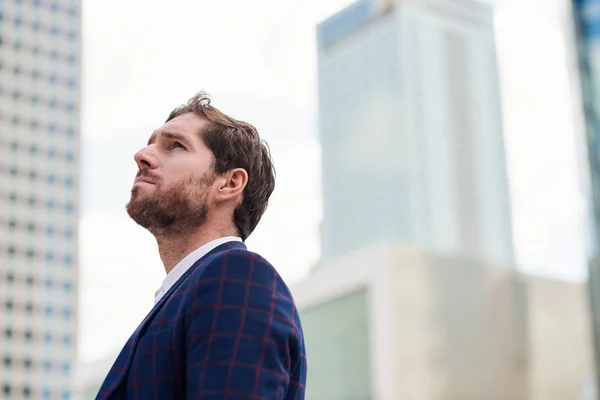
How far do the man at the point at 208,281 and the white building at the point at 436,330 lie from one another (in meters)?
53.1

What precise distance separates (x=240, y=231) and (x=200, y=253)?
211 millimetres

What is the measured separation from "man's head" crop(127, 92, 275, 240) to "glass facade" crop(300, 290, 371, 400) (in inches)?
2143

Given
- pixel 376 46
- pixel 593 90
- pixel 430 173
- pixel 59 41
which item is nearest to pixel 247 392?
pixel 593 90

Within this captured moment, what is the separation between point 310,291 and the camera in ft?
200

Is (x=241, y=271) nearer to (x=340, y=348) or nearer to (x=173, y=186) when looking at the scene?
(x=173, y=186)

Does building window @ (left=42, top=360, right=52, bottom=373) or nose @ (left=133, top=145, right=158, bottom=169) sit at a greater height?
building window @ (left=42, top=360, right=52, bottom=373)

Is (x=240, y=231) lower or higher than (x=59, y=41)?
lower

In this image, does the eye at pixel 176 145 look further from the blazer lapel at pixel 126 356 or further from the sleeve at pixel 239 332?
the sleeve at pixel 239 332

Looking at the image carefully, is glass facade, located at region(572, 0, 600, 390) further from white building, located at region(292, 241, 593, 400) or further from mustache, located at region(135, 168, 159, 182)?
mustache, located at region(135, 168, 159, 182)

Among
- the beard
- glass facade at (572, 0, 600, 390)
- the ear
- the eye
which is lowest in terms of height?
the beard

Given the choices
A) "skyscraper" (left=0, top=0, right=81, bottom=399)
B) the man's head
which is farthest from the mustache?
"skyscraper" (left=0, top=0, right=81, bottom=399)

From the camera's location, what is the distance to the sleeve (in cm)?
213

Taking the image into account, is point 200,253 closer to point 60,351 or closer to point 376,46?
point 60,351

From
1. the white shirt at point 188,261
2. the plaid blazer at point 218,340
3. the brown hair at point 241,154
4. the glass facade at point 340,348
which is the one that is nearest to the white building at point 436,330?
the glass facade at point 340,348
